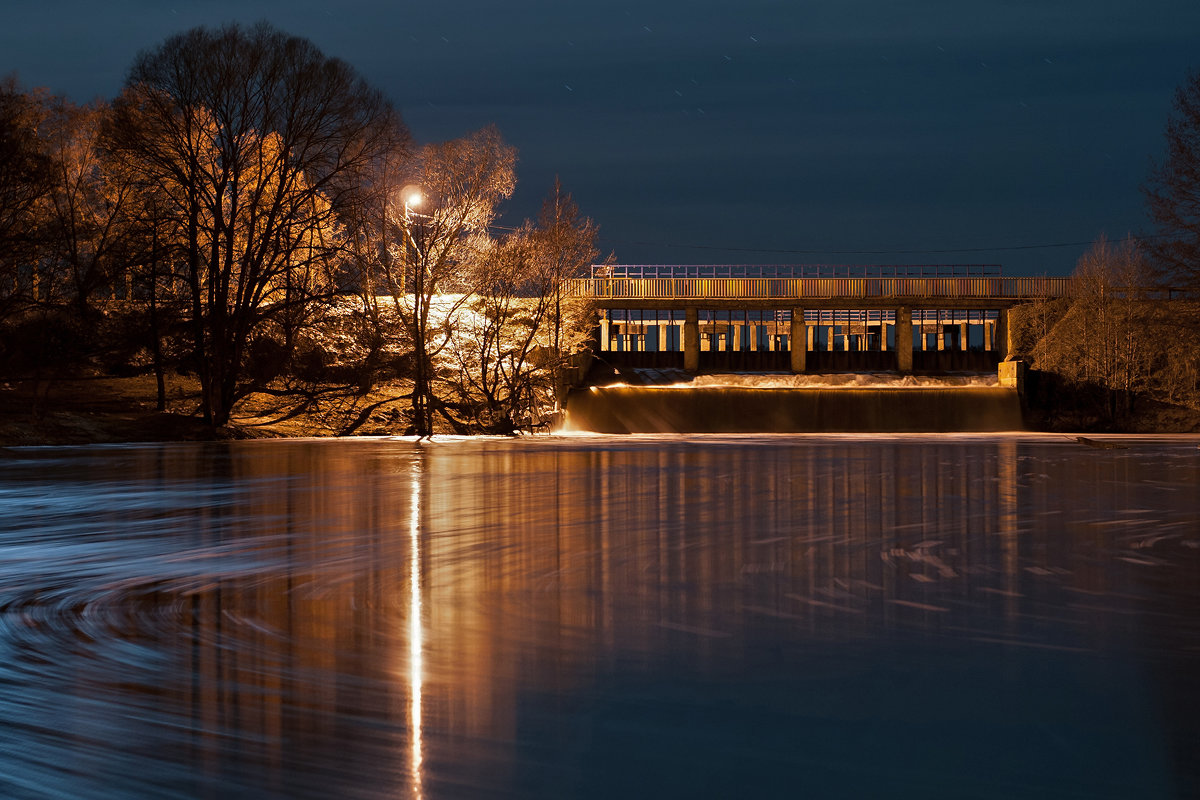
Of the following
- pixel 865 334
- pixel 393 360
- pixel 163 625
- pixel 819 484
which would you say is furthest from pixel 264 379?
pixel 865 334

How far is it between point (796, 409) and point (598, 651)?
57.3 meters

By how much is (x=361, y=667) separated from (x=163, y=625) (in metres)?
1.94

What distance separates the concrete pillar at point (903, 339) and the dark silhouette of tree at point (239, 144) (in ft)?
119

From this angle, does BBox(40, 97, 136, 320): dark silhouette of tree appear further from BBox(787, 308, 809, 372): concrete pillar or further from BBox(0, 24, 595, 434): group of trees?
BBox(787, 308, 809, 372): concrete pillar

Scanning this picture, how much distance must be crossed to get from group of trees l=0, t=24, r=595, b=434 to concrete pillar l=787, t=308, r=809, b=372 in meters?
19.1

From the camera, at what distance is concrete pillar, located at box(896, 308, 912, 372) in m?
69.4

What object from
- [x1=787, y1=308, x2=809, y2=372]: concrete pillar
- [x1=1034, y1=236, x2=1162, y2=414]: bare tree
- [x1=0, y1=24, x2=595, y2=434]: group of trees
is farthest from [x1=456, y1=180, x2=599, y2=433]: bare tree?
[x1=1034, y1=236, x2=1162, y2=414]: bare tree

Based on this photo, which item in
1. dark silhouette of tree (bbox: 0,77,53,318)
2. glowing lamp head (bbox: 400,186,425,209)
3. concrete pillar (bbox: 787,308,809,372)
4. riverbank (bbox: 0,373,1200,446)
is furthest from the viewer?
concrete pillar (bbox: 787,308,809,372)

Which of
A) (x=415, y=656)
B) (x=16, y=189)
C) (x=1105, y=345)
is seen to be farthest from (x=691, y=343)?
(x=415, y=656)

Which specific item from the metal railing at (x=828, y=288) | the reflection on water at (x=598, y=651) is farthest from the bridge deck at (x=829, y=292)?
the reflection on water at (x=598, y=651)

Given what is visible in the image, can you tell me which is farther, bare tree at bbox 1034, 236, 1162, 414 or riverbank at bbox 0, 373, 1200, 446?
bare tree at bbox 1034, 236, 1162, 414

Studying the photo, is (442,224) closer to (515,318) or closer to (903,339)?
(515,318)

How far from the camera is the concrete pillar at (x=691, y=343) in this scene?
6944 centimetres

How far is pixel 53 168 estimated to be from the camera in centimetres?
3825
